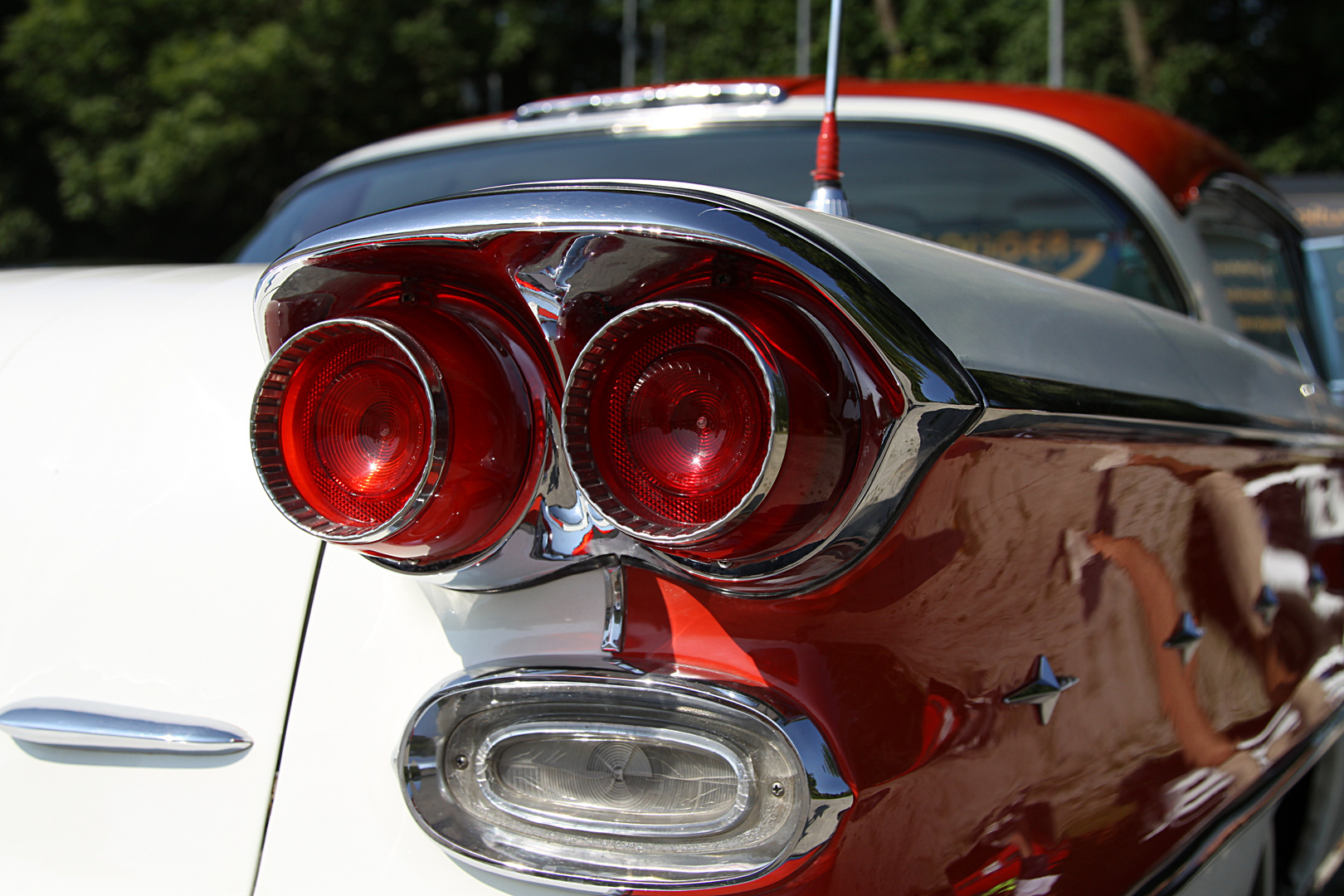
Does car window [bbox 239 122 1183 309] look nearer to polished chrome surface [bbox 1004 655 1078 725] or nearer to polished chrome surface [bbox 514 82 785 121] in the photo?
polished chrome surface [bbox 514 82 785 121]

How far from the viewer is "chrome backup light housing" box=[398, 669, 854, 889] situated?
93 centimetres

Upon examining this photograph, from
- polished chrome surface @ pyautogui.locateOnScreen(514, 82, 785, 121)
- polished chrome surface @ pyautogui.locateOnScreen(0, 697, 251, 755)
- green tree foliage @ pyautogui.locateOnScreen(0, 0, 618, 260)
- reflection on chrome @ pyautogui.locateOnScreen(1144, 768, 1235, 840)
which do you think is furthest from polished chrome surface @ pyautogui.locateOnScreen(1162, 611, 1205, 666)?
green tree foliage @ pyautogui.locateOnScreen(0, 0, 618, 260)

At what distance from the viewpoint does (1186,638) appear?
1.39 meters

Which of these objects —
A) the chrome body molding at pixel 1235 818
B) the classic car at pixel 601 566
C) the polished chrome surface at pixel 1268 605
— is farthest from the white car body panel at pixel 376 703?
the polished chrome surface at pixel 1268 605

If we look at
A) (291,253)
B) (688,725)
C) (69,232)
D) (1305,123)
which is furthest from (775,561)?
(69,232)

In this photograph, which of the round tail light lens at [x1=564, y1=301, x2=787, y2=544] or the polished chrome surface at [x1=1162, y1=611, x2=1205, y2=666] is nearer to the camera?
the round tail light lens at [x1=564, y1=301, x2=787, y2=544]

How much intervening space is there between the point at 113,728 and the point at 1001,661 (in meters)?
Result: 0.93

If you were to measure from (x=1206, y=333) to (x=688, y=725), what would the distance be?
1.15 metres

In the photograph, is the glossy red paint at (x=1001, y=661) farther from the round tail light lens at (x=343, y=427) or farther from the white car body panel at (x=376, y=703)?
the round tail light lens at (x=343, y=427)

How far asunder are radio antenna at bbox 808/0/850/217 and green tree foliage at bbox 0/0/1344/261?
2148 centimetres

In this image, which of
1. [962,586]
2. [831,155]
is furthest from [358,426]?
[831,155]

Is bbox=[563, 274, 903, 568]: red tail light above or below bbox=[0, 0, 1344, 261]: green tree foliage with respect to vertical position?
below

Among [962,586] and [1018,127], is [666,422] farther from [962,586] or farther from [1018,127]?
[1018,127]

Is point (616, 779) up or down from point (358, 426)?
down
